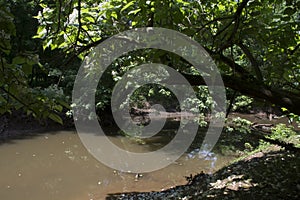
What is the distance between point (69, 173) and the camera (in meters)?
9.40

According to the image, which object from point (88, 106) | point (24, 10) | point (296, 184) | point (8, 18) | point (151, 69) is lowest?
point (88, 106)

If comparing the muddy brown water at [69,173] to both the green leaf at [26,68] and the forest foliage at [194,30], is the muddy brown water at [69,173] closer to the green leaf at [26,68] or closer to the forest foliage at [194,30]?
the forest foliage at [194,30]

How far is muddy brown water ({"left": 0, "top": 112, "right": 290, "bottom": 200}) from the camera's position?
7809 millimetres

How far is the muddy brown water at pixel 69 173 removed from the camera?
7809 millimetres

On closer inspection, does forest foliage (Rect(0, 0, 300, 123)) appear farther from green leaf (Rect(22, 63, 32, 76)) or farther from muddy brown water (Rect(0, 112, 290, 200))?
muddy brown water (Rect(0, 112, 290, 200))

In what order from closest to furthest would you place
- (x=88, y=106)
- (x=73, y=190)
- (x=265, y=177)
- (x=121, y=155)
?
(x=265, y=177) < (x=73, y=190) < (x=121, y=155) < (x=88, y=106)

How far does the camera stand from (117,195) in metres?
7.42

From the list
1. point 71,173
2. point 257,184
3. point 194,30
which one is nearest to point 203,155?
point 71,173

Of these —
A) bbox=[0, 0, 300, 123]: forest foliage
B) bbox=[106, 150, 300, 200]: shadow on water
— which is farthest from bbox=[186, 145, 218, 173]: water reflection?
bbox=[0, 0, 300, 123]: forest foliage

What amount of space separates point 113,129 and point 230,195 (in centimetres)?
1241

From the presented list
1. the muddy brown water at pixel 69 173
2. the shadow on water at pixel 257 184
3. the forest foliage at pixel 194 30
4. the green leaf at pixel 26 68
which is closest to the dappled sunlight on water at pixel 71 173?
the muddy brown water at pixel 69 173

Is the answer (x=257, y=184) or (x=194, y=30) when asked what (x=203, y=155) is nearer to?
(x=257, y=184)

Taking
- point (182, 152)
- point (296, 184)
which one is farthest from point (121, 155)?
point (296, 184)

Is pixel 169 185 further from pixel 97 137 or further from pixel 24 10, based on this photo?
pixel 24 10
